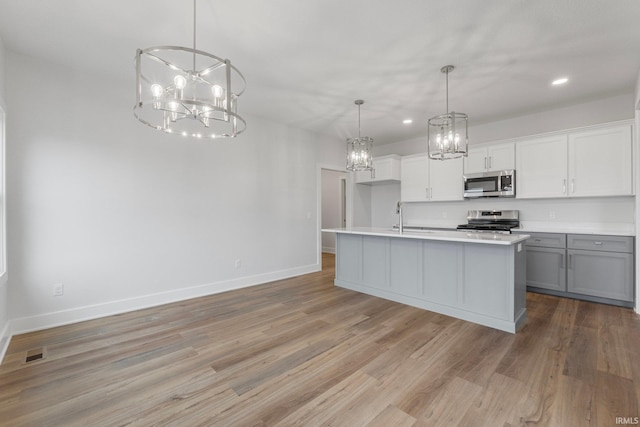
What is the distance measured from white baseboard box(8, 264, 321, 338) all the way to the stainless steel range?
3.58 meters

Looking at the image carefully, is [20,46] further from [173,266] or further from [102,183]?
[173,266]

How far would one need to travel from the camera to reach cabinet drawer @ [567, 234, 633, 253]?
11.4 feet

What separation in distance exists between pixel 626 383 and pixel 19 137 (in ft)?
18.3

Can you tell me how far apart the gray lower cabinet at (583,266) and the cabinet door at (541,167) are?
2.30 ft

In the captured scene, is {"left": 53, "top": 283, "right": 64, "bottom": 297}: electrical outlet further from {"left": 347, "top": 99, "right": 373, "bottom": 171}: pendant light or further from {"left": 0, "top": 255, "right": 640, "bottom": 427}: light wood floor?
{"left": 347, "top": 99, "right": 373, "bottom": 171}: pendant light

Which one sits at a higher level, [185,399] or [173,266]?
[173,266]

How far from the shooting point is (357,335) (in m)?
2.77

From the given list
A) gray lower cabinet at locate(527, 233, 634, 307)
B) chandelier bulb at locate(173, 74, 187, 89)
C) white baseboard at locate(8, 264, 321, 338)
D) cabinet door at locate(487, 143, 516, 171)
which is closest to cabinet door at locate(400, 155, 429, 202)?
cabinet door at locate(487, 143, 516, 171)

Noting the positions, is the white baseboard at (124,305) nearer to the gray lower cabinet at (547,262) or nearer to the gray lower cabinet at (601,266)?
the gray lower cabinet at (547,262)

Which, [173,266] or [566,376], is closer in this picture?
[566,376]

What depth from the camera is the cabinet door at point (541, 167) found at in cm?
408

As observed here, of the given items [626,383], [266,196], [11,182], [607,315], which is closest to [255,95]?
[266,196]

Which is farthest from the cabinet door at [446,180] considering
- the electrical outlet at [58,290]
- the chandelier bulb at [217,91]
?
the electrical outlet at [58,290]

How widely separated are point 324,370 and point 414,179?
14.6 feet
